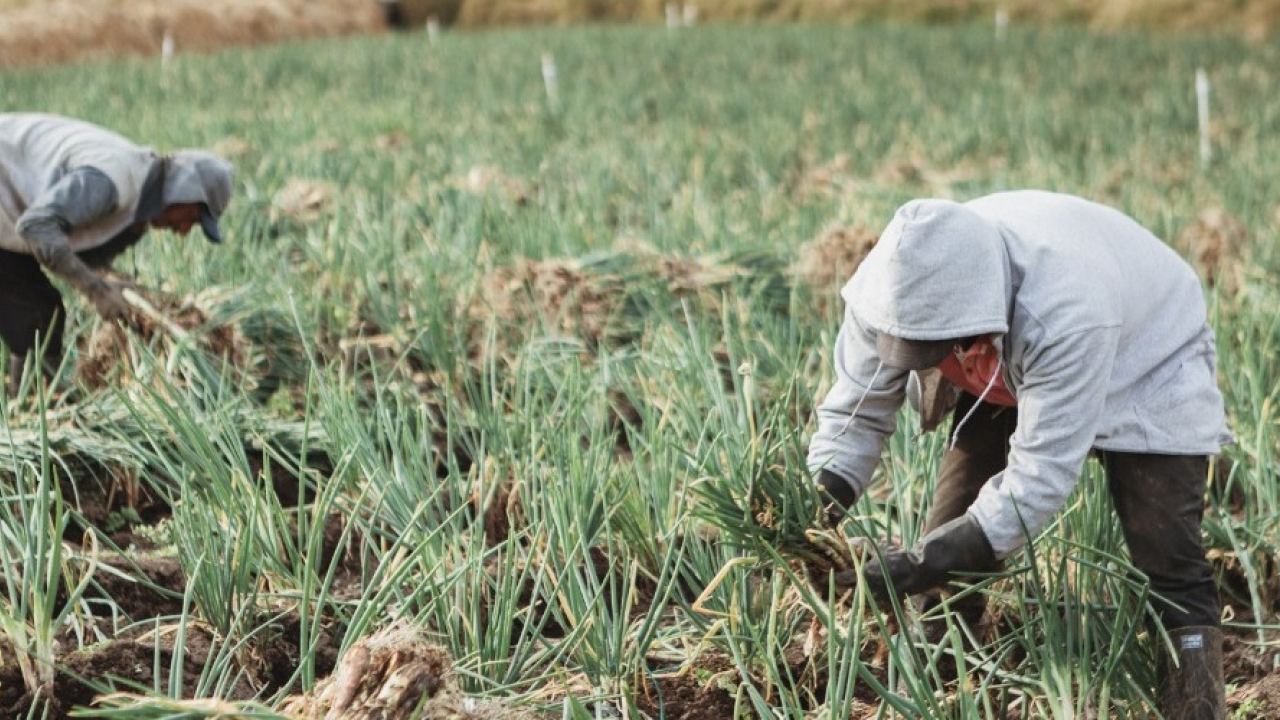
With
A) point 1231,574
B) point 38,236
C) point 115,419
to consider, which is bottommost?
point 1231,574

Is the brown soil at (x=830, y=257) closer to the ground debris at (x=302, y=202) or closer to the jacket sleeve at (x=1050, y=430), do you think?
the ground debris at (x=302, y=202)

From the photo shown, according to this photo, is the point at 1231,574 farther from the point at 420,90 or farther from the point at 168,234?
the point at 420,90

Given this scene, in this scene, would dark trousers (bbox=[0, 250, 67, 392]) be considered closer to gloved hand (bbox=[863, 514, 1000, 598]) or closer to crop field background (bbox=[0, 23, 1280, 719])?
crop field background (bbox=[0, 23, 1280, 719])

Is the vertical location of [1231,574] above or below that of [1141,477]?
below

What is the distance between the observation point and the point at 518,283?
4.05 meters

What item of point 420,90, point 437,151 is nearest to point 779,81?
point 420,90

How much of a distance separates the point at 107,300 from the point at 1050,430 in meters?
2.26

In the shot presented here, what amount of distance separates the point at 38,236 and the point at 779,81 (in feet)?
27.8

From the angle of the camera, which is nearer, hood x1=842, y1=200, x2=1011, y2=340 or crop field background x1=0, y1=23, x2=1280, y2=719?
hood x1=842, y1=200, x2=1011, y2=340

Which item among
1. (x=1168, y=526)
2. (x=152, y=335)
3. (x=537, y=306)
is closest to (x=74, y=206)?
(x=152, y=335)

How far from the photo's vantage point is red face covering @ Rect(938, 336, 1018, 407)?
2.22 metres

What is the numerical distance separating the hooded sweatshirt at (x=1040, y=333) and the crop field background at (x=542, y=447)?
0.16m

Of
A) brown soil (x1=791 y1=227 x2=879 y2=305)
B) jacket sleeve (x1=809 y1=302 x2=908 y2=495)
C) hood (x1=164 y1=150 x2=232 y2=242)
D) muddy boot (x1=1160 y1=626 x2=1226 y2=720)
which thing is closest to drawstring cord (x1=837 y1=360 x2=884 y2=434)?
jacket sleeve (x1=809 y1=302 x2=908 y2=495)

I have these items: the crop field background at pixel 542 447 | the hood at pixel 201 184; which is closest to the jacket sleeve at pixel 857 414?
the crop field background at pixel 542 447
